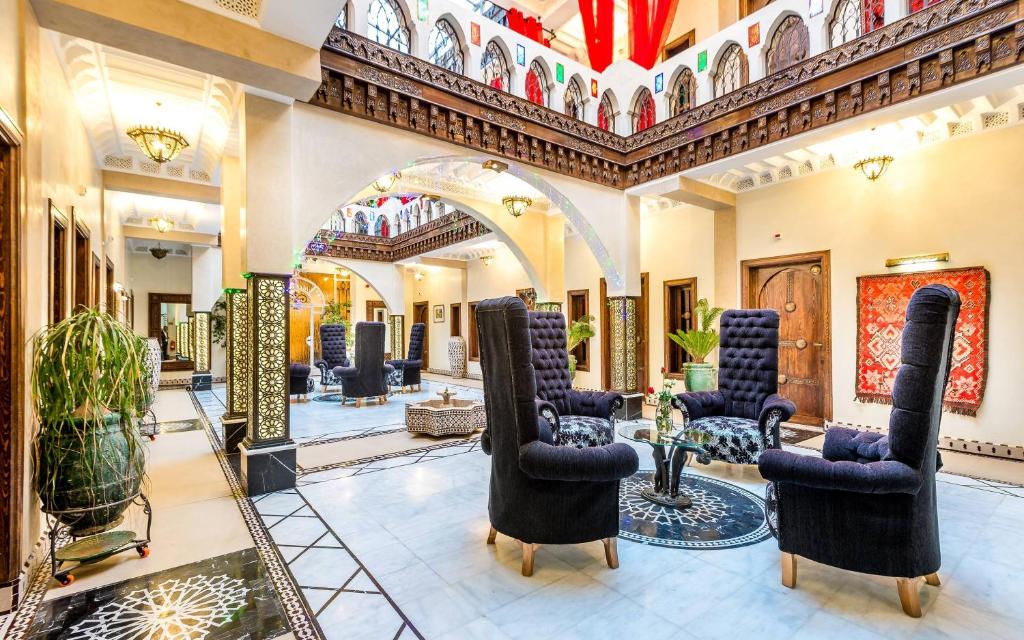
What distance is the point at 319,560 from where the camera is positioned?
258 centimetres

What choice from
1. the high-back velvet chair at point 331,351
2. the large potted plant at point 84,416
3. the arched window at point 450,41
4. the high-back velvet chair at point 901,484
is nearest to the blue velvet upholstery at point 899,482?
the high-back velvet chair at point 901,484

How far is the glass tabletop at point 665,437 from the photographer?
9.82ft

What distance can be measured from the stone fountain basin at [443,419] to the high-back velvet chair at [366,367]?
101 inches

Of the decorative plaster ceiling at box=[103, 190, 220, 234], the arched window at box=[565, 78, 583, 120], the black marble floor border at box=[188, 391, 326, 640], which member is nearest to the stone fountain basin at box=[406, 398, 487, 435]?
the black marble floor border at box=[188, 391, 326, 640]

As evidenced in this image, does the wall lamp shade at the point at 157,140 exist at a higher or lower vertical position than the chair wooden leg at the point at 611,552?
higher

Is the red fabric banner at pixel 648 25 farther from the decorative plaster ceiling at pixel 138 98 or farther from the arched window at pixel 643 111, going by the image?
the decorative plaster ceiling at pixel 138 98

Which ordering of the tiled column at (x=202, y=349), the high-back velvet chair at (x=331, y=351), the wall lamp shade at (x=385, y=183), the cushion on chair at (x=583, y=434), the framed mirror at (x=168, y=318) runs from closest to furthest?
1. the cushion on chair at (x=583, y=434)
2. the wall lamp shade at (x=385, y=183)
3. the high-back velvet chair at (x=331, y=351)
4. the tiled column at (x=202, y=349)
5. the framed mirror at (x=168, y=318)

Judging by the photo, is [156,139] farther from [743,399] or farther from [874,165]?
[874,165]

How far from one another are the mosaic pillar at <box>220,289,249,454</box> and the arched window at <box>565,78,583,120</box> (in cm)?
411

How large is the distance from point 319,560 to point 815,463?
247 centimetres

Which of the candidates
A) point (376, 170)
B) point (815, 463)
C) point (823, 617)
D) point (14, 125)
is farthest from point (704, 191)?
point (14, 125)

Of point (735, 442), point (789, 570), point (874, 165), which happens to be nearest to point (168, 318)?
point (735, 442)

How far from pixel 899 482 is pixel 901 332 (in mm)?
4251

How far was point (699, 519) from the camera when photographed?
304 centimetres
